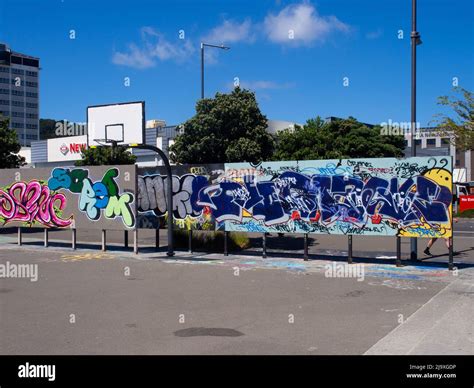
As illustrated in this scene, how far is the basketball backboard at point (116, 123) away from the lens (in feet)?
58.4

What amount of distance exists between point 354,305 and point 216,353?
3.58 meters

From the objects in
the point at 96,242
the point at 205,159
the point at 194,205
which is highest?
the point at 205,159

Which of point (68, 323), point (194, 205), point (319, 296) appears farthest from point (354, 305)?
point (194, 205)

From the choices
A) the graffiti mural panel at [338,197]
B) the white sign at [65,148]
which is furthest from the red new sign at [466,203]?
the white sign at [65,148]

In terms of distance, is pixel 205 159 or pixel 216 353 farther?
pixel 205 159

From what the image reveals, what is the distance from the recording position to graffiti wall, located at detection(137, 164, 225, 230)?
53.4 feet

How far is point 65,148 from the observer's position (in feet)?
174

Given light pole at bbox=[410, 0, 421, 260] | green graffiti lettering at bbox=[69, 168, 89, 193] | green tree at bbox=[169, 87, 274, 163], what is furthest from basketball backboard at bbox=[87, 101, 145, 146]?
light pole at bbox=[410, 0, 421, 260]

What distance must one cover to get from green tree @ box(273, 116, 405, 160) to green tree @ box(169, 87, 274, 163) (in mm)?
976

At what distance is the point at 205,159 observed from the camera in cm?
2347

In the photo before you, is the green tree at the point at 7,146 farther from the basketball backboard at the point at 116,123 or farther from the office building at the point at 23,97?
the office building at the point at 23,97

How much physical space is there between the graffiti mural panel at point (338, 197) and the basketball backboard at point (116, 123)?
11.0ft
